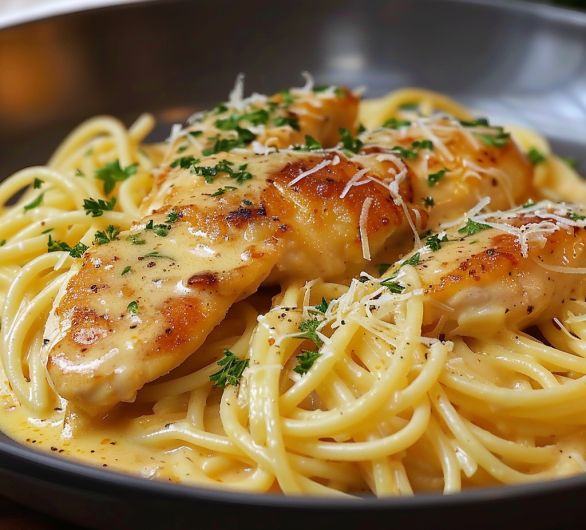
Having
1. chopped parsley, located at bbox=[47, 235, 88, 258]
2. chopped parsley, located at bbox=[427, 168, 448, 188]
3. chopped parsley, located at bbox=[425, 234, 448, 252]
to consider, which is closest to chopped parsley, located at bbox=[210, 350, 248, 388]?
chopped parsley, located at bbox=[47, 235, 88, 258]

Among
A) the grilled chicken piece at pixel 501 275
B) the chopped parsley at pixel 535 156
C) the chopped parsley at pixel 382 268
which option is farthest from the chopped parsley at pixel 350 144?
the chopped parsley at pixel 535 156

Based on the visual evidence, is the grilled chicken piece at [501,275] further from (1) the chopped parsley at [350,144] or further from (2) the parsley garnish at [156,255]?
(2) the parsley garnish at [156,255]

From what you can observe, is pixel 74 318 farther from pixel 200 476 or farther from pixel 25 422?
pixel 200 476

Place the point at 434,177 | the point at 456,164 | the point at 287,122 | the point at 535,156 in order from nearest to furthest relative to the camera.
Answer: the point at 434,177, the point at 456,164, the point at 287,122, the point at 535,156

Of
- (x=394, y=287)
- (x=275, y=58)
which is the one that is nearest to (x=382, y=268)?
(x=394, y=287)

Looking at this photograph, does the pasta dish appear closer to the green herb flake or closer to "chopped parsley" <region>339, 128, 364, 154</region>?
the green herb flake

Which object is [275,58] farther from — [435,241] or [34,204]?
[435,241]
